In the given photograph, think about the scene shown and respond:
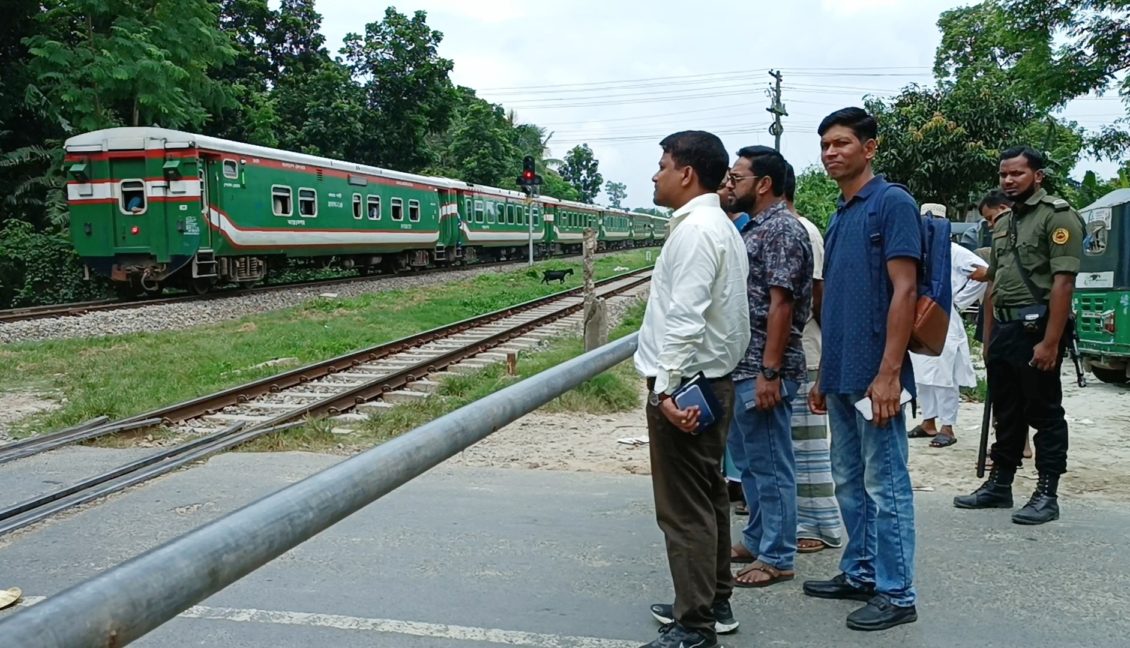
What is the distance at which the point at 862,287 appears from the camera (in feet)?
11.6

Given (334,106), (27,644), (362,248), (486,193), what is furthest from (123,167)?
(334,106)

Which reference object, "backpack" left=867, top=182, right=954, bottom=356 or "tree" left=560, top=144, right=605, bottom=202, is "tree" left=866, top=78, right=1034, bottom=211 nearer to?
"backpack" left=867, top=182, right=954, bottom=356

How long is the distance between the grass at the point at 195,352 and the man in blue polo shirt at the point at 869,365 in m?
6.72

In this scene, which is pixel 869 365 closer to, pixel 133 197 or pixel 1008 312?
pixel 1008 312

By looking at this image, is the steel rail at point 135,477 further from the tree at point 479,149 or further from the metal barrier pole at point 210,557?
the tree at point 479,149

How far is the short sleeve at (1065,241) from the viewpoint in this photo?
180 inches

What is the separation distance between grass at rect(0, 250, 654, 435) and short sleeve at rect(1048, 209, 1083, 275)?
7344 mm

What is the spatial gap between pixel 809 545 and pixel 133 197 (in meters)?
15.8

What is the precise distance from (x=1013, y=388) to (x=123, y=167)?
16.1 meters

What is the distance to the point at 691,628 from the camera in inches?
124

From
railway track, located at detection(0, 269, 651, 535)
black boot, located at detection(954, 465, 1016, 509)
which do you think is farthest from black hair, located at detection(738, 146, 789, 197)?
railway track, located at detection(0, 269, 651, 535)

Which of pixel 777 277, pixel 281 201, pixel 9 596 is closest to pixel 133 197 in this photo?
pixel 281 201

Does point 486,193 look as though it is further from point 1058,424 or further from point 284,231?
point 1058,424

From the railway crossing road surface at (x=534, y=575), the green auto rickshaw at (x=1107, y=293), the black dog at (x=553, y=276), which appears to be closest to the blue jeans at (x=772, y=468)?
the railway crossing road surface at (x=534, y=575)
